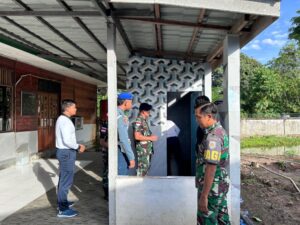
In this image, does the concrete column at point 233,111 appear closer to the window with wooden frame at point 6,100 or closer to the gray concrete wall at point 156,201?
the gray concrete wall at point 156,201

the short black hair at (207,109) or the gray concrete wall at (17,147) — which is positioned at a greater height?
the short black hair at (207,109)

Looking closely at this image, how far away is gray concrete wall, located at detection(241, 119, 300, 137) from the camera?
82.2 feet

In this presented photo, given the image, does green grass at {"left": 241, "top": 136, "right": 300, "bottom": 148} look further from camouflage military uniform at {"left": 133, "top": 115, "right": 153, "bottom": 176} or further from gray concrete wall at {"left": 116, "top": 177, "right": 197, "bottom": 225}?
gray concrete wall at {"left": 116, "top": 177, "right": 197, "bottom": 225}

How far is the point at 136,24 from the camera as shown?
4984mm

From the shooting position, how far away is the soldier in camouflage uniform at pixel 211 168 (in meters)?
3.01

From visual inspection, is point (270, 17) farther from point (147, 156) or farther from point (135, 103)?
point (135, 103)

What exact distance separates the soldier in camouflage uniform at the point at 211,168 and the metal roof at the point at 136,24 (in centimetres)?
115

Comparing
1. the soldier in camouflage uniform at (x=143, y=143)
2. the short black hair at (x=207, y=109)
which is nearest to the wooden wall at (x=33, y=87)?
the soldier in camouflage uniform at (x=143, y=143)

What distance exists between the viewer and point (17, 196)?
233 inches

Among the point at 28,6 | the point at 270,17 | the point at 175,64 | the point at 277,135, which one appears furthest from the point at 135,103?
the point at 277,135

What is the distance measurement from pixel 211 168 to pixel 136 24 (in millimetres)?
2701

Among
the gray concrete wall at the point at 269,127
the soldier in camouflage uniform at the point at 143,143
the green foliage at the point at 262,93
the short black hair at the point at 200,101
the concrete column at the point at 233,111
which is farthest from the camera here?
the green foliage at the point at 262,93

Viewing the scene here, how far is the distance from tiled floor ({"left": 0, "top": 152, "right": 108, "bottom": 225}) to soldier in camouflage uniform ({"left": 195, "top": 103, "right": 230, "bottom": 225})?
73.1 inches

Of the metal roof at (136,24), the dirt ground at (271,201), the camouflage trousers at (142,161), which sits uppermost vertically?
the metal roof at (136,24)
